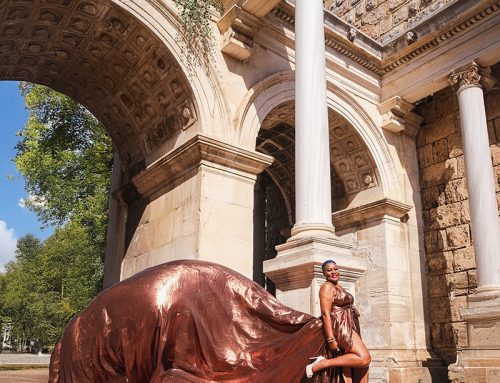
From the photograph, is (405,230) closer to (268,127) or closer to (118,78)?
(268,127)

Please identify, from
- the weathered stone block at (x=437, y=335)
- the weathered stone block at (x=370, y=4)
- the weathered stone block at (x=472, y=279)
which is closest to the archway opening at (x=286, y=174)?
the weathered stone block at (x=472, y=279)

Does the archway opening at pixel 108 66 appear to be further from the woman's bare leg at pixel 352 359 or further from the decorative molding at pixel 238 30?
the woman's bare leg at pixel 352 359

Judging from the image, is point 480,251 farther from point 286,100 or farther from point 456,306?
point 286,100

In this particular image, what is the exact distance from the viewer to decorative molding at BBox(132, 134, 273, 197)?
831 centimetres

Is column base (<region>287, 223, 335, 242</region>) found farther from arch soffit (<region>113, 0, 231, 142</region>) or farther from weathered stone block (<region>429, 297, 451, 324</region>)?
weathered stone block (<region>429, 297, 451, 324</region>)

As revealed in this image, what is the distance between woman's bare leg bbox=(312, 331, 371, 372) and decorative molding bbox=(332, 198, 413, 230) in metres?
8.15

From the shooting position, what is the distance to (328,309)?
3.78m

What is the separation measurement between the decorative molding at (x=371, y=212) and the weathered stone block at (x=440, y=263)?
1244mm

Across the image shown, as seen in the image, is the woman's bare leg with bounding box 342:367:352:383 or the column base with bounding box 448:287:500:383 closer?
the woman's bare leg with bounding box 342:367:352:383

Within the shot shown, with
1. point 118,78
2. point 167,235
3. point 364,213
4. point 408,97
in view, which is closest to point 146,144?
point 118,78

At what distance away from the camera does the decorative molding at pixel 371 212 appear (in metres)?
11.6

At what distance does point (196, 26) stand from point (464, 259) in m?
7.67

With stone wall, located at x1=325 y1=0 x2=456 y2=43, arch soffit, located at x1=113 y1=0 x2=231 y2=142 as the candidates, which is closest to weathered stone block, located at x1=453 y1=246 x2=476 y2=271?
stone wall, located at x1=325 y1=0 x2=456 y2=43

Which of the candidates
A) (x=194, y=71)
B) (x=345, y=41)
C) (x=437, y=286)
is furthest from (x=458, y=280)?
(x=194, y=71)
